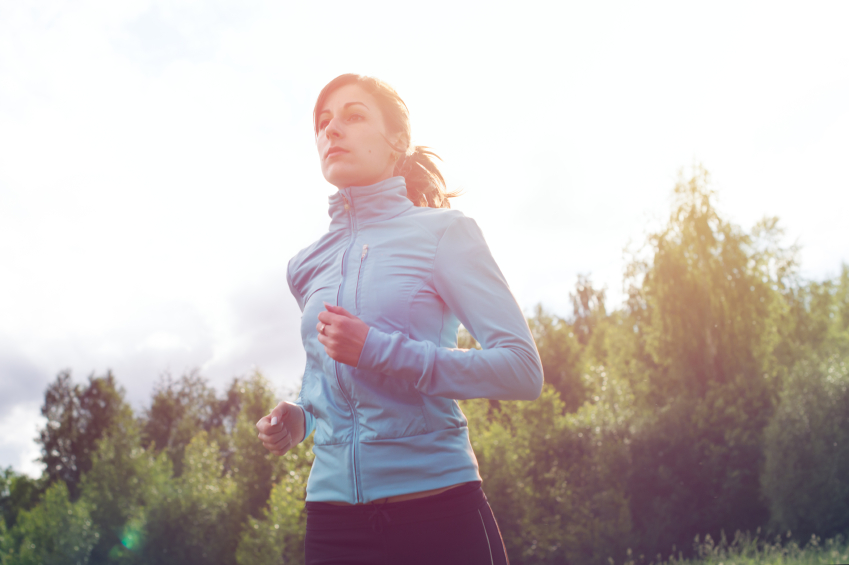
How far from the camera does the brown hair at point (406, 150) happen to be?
6.50ft

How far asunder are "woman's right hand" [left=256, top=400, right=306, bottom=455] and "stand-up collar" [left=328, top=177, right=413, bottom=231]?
0.64m

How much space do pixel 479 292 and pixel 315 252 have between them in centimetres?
68

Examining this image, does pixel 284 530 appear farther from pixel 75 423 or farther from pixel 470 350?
pixel 75 423

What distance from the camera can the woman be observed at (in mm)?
1488

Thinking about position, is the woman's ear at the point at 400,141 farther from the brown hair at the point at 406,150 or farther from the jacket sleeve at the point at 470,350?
the jacket sleeve at the point at 470,350

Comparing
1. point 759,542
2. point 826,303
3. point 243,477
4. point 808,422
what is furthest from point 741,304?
point 243,477

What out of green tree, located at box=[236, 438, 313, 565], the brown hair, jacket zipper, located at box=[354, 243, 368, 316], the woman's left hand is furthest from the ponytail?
green tree, located at box=[236, 438, 313, 565]

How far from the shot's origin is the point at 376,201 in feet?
6.07

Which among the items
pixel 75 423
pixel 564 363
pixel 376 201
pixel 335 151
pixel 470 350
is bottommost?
pixel 470 350

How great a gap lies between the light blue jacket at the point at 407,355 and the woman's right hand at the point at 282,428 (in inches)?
4.2

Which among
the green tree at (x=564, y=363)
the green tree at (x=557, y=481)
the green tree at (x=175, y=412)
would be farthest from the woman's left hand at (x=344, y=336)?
the green tree at (x=175, y=412)

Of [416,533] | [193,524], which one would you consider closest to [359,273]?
[416,533]

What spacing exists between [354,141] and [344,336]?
0.73 meters

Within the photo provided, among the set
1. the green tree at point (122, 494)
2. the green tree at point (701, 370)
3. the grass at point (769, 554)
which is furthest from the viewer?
the green tree at point (122, 494)
